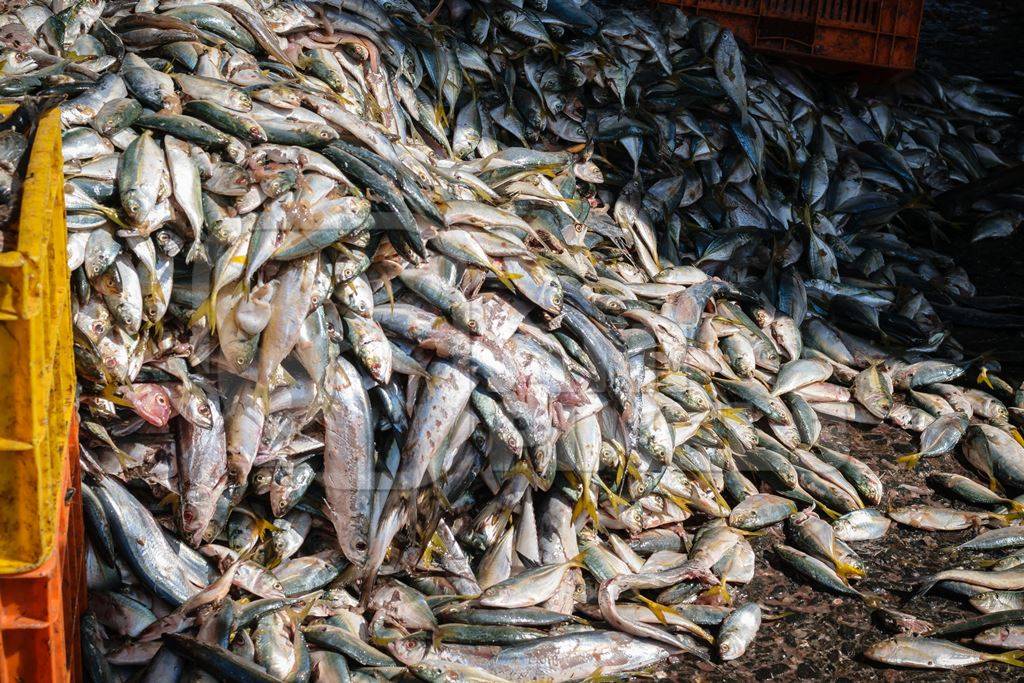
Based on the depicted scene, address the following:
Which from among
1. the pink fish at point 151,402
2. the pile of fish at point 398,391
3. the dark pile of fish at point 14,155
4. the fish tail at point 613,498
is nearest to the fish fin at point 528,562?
the pile of fish at point 398,391

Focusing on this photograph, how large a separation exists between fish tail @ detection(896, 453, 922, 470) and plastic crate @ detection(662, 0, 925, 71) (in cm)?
273

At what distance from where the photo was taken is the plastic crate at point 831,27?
5891 mm

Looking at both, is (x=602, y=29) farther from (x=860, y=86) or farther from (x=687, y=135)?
(x=860, y=86)

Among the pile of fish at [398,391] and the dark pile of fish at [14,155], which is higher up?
the dark pile of fish at [14,155]

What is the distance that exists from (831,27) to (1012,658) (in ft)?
13.0

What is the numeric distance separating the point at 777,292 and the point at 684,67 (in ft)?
4.60

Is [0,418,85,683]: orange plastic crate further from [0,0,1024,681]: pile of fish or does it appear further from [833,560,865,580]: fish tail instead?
[833,560,865,580]: fish tail

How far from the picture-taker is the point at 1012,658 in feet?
10.5

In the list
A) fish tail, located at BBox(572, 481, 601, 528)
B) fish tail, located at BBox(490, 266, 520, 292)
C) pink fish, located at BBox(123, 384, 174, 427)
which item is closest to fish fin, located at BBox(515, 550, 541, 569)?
fish tail, located at BBox(572, 481, 601, 528)

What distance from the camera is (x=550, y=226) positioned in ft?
13.8

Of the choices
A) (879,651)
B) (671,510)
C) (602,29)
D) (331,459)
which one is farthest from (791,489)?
(602,29)

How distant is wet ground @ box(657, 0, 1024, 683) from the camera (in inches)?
126

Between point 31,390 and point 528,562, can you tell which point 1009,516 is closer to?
point 528,562

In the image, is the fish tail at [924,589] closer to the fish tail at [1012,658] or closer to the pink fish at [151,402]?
the fish tail at [1012,658]
